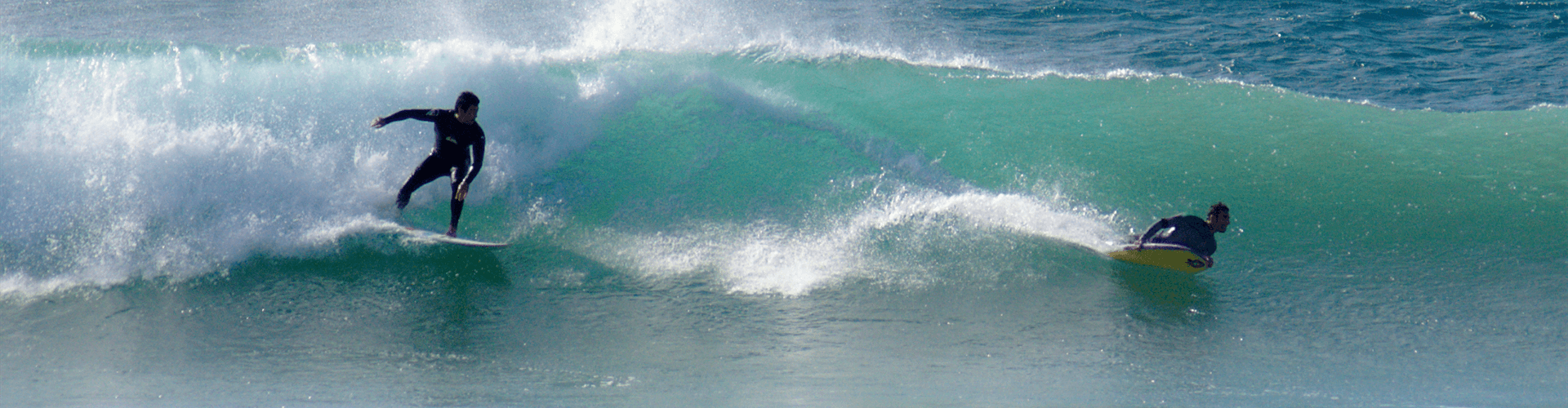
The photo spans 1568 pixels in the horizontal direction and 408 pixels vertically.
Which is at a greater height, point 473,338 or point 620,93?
point 620,93

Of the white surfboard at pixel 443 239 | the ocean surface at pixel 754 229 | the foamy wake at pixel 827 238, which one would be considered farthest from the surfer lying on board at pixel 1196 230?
the white surfboard at pixel 443 239

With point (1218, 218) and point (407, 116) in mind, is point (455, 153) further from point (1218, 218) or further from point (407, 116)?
point (1218, 218)

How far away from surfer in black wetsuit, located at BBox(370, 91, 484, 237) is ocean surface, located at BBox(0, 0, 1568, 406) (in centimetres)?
43

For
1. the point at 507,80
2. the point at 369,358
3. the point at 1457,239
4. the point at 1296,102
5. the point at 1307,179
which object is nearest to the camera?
the point at 369,358

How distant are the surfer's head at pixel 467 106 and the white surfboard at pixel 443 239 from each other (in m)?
0.78

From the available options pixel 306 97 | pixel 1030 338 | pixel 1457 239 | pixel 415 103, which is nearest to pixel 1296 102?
pixel 1457 239

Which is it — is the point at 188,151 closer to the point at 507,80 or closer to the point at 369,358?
the point at 507,80

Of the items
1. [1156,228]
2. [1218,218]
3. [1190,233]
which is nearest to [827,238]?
[1156,228]

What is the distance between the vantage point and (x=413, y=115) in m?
5.98

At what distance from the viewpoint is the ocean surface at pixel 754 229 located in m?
4.84

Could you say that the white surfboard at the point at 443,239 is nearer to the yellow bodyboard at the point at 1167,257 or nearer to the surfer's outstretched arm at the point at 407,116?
Result: the surfer's outstretched arm at the point at 407,116

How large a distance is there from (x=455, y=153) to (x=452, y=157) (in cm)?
4

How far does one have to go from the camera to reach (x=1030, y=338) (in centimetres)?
525

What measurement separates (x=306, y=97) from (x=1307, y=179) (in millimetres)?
8087
